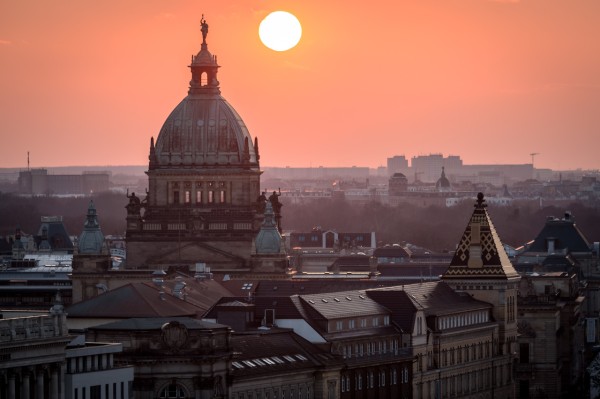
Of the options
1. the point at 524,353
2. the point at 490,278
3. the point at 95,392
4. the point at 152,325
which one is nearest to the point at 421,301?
the point at 490,278

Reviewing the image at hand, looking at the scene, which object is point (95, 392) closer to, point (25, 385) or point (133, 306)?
point (25, 385)

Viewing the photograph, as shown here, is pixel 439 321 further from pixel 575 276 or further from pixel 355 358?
pixel 575 276

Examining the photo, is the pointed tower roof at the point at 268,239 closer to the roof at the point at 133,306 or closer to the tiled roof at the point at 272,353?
the roof at the point at 133,306

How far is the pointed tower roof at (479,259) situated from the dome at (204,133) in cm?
1986

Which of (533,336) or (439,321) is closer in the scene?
(439,321)

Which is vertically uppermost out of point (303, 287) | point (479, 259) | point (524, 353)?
point (479, 259)

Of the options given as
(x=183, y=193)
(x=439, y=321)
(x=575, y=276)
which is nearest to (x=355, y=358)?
(x=439, y=321)

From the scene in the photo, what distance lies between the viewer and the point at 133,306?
13600 cm

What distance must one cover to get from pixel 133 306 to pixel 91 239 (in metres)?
39.6

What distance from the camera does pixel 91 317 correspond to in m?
134

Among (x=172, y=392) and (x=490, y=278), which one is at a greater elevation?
(x=490, y=278)

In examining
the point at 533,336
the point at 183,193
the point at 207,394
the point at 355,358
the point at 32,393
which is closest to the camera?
the point at 32,393

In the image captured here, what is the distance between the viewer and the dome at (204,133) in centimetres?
18050

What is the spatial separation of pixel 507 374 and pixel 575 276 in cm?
3580
